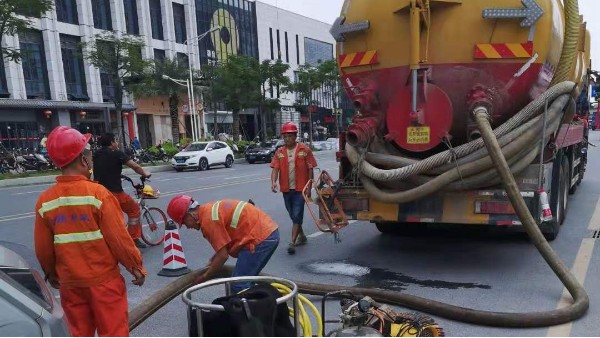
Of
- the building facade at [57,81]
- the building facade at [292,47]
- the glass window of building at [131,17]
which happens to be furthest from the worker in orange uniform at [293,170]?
the building facade at [292,47]

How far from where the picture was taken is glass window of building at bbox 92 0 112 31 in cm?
3556

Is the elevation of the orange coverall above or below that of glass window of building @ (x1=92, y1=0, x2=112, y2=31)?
below

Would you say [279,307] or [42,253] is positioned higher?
[42,253]

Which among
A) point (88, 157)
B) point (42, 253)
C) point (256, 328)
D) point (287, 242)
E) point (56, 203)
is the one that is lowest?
point (287, 242)

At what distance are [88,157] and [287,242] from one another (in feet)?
14.3

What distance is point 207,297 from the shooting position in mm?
4848

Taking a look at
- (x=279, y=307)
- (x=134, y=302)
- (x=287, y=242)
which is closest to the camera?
(x=279, y=307)

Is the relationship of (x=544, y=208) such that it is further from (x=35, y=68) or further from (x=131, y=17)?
(x=131, y=17)

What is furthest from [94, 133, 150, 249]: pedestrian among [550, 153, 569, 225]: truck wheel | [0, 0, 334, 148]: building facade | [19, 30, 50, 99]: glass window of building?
[19, 30, 50, 99]: glass window of building

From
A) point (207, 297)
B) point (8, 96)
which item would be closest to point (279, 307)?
point (207, 297)

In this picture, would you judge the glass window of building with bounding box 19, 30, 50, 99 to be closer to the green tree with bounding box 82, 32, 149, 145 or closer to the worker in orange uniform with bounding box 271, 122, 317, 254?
the green tree with bounding box 82, 32, 149, 145

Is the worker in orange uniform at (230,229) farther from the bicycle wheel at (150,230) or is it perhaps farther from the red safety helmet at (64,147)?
the bicycle wheel at (150,230)

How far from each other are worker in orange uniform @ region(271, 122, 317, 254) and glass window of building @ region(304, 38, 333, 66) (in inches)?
2244

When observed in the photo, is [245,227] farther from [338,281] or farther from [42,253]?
[338,281]
